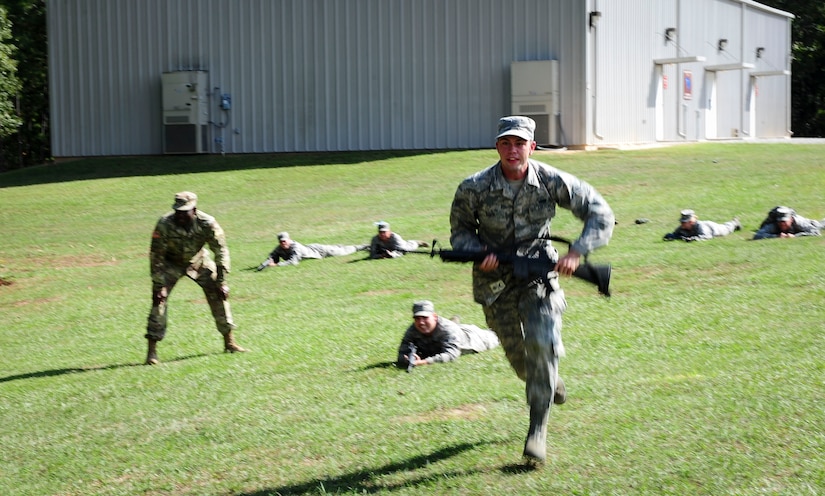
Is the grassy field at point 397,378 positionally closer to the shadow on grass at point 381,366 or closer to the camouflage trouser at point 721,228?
the shadow on grass at point 381,366

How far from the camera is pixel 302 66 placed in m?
37.7

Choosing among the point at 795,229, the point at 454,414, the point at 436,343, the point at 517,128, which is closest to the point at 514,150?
the point at 517,128

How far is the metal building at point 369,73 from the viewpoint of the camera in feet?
115

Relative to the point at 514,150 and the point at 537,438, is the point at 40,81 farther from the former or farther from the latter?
the point at 537,438

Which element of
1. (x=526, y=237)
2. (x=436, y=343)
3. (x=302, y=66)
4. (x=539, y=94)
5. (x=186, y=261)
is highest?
(x=302, y=66)

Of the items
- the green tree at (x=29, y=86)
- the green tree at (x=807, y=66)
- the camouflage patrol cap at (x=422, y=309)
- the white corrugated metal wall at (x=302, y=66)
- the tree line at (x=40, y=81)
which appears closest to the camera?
the camouflage patrol cap at (x=422, y=309)

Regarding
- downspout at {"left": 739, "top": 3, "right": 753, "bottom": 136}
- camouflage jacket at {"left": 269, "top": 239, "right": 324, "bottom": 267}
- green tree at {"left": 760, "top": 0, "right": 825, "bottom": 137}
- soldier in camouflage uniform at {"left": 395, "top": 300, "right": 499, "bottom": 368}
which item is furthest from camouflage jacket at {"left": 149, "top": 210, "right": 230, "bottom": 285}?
green tree at {"left": 760, "top": 0, "right": 825, "bottom": 137}

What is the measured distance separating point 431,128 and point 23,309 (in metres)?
20.6

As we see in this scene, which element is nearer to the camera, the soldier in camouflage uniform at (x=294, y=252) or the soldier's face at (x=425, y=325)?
the soldier's face at (x=425, y=325)

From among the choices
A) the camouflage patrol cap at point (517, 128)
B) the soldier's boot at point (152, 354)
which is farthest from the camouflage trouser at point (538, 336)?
the soldier's boot at point (152, 354)

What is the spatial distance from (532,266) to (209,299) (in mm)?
6688

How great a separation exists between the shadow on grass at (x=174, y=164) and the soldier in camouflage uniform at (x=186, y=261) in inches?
874

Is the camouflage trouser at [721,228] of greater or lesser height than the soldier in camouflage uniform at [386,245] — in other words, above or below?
above

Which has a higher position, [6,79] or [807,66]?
[807,66]
